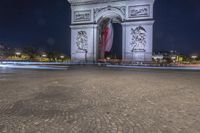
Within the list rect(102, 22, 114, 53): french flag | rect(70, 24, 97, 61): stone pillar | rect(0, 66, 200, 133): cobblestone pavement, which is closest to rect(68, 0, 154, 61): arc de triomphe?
rect(70, 24, 97, 61): stone pillar

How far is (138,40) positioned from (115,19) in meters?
8.15

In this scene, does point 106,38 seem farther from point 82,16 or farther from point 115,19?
point 82,16

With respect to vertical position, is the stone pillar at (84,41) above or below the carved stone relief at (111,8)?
below

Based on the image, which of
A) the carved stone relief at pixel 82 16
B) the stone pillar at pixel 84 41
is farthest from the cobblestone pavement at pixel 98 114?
the carved stone relief at pixel 82 16

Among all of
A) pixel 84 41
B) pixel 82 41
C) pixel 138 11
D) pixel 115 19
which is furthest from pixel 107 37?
pixel 138 11

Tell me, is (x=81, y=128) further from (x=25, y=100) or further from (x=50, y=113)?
(x=25, y=100)

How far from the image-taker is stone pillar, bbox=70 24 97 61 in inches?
1538

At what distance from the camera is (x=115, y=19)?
42375 millimetres

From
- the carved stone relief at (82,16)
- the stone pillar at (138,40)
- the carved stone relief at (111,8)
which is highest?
the carved stone relief at (111,8)

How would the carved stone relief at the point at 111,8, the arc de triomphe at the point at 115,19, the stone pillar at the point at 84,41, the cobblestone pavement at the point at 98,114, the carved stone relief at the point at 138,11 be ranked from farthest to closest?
the stone pillar at the point at 84,41
the carved stone relief at the point at 111,8
the arc de triomphe at the point at 115,19
the carved stone relief at the point at 138,11
the cobblestone pavement at the point at 98,114

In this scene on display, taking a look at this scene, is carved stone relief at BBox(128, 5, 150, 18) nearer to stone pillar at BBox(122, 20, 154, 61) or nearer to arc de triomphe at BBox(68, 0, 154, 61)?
arc de triomphe at BBox(68, 0, 154, 61)

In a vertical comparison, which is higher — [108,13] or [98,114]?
[108,13]

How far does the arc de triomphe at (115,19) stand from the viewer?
3541 centimetres

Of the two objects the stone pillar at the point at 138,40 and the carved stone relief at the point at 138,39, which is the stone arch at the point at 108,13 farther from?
the carved stone relief at the point at 138,39
